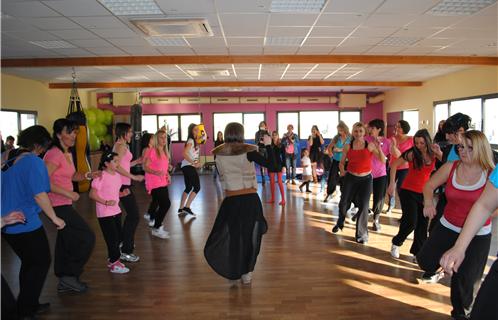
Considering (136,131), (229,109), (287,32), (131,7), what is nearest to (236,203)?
(131,7)

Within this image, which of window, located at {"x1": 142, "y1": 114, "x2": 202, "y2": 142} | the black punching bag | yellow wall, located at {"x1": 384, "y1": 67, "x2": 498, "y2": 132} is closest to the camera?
yellow wall, located at {"x1": 384, "y1": 67, "x2": 498, "y2": 132}

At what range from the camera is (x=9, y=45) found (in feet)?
20.6

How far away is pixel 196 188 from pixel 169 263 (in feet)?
6.62

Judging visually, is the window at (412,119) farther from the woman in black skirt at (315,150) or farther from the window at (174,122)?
the window at (174,122)

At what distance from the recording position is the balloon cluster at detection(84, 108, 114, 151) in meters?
11.1

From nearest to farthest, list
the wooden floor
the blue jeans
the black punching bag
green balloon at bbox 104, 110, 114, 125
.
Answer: the wooden floor
the blue jeans
the black punching bag
green balloon at bbox 104, 110, 114, 125

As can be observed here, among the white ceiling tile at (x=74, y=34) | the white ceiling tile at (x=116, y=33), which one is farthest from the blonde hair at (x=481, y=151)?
the white ceiling tile at (x=74, y=34)

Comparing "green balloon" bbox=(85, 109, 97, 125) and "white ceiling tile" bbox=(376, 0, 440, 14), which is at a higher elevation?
"white ceiling tile" bbox=(376, 0, 440, 14)

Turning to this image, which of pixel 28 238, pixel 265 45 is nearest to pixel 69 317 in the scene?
pixel 28 238

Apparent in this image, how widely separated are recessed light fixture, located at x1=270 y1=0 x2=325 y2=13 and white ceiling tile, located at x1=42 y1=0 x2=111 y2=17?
2.11m

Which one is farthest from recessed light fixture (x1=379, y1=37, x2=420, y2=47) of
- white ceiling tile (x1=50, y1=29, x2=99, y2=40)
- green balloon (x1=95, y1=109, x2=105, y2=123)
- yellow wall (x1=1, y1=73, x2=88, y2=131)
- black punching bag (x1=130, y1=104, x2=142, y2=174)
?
green balloon (x1=95, y1=109, x2=105, y2=123)

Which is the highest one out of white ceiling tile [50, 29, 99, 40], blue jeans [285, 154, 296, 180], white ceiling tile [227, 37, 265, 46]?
white ceiling tile [227, 37, 265, 46]

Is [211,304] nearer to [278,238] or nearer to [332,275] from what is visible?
[332,275]

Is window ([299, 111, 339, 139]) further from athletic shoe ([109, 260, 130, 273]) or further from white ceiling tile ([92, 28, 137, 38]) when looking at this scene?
→ athletic shoe ([109, 260, 130, 273])
